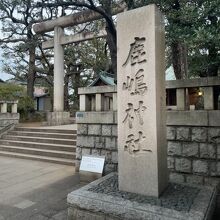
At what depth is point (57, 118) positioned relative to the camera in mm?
14430

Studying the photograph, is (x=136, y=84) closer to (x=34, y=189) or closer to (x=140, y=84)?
(x=140, y=84)

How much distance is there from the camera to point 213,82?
15.7ft

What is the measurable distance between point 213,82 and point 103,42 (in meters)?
15.4

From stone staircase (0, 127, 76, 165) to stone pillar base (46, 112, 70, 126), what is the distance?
2644 mm

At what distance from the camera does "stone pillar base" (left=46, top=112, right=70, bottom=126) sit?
14094mm

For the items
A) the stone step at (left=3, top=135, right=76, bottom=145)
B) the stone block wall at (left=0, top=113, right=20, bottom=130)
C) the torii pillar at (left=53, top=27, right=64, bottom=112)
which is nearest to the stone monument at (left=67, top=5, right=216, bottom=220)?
the stone step at (left=3, top=135, right=76, bottom=145)

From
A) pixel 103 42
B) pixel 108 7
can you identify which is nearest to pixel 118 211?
pixel 108 7

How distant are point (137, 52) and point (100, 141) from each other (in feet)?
10.1

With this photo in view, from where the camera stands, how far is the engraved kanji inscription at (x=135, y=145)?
3787 millimetres

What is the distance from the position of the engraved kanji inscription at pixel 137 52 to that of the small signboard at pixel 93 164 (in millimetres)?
2734

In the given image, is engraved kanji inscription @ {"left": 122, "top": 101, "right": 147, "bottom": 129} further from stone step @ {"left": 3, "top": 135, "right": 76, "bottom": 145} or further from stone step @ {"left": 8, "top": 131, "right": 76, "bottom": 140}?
stone step @ {"left": 8, "top": 131, "right": 76, "bottom": 140}

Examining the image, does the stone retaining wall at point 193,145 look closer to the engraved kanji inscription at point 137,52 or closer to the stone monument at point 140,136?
A: the stone monument at point 140,136

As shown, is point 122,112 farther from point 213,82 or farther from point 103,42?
point 103,42

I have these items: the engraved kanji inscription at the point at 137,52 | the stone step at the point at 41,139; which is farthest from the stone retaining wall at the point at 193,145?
the stone step at the point at 41,139
